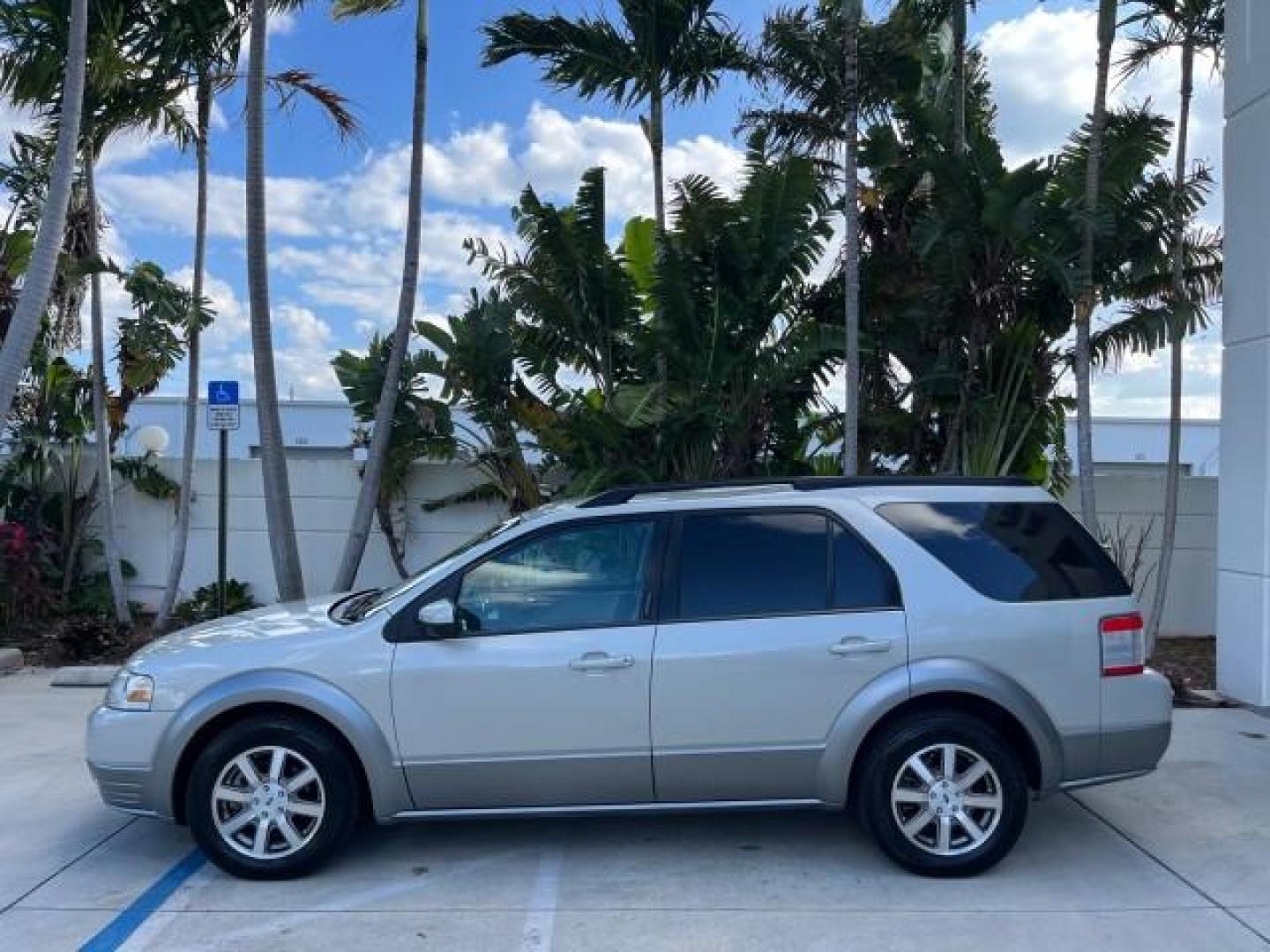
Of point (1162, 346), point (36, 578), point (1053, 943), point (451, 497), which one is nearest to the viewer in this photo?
point (1053, 943)

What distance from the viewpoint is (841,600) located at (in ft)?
16.7

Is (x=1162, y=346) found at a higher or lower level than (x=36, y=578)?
higher

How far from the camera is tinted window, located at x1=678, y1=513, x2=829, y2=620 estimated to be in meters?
5.08

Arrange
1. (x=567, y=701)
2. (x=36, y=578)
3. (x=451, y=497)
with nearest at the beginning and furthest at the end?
(x=567, y=701) → (x=36, y=578) → (x=451, y=497)

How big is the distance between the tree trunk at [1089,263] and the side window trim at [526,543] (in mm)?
5672

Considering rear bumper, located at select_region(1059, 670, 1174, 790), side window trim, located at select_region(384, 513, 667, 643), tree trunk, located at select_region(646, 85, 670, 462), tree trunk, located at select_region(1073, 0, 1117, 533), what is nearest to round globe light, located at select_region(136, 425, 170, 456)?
tree trunk, located at select_region(646, 85, 670, 462)

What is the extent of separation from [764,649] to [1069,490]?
7.65 metres

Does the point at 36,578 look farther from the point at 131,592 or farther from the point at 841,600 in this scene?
the point at 841,600

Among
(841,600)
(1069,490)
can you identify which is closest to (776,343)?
(1069,490)

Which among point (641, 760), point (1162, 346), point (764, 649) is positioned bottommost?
point (641, 760)

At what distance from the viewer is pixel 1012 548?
520 centimetres

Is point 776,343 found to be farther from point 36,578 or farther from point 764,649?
point 36,578

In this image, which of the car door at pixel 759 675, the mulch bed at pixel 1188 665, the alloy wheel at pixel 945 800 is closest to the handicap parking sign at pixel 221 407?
the car door at pixel 759 675

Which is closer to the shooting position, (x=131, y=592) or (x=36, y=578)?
(x=36, y=578)
